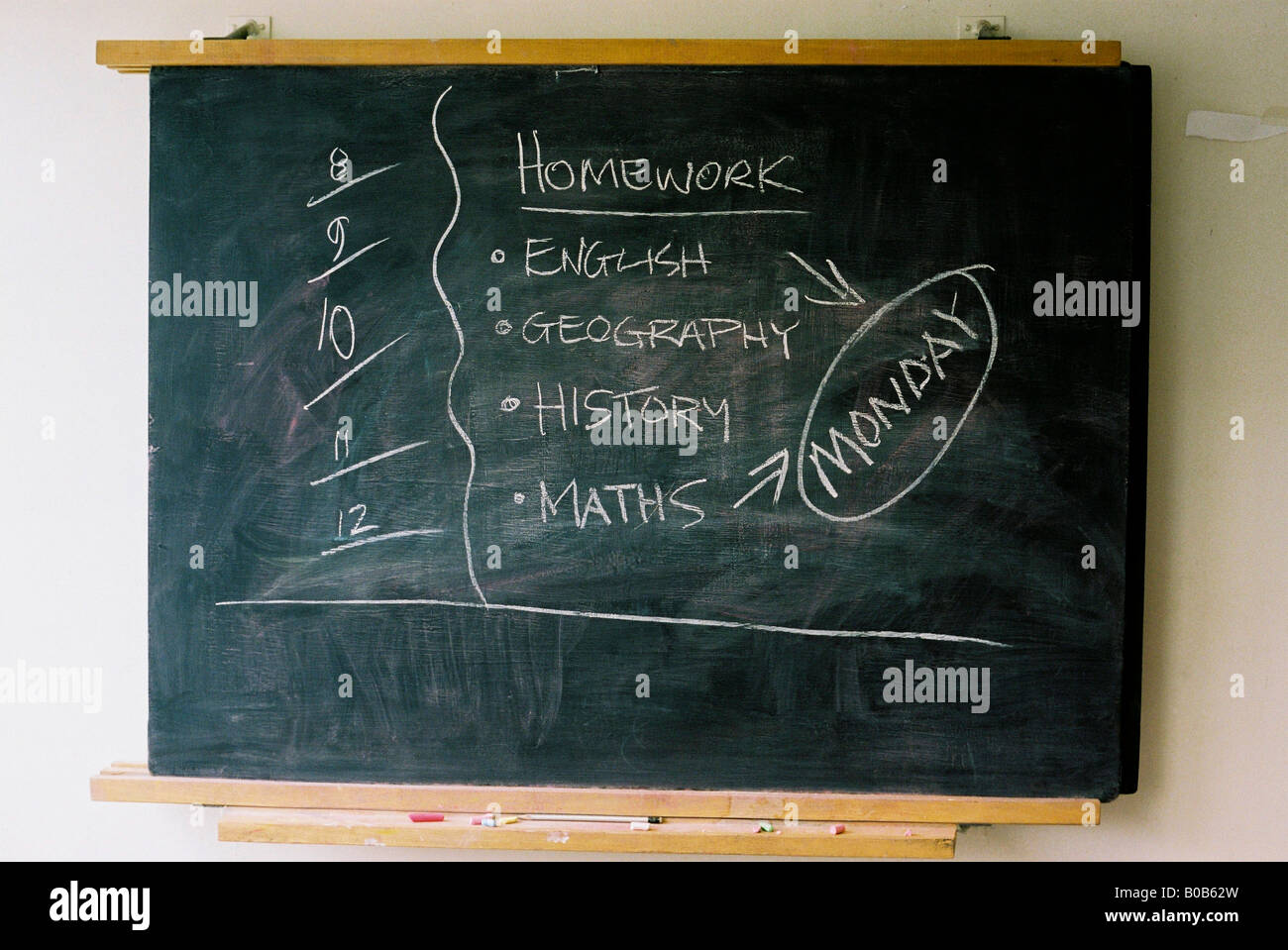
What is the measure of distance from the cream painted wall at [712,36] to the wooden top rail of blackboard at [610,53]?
17cm

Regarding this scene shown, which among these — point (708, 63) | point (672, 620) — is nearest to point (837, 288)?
point (708, 63)

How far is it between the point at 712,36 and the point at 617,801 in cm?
153

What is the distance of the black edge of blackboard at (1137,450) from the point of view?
1.63m

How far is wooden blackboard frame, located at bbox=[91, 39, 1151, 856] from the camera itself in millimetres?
1597

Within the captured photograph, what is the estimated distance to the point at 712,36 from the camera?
1741mm

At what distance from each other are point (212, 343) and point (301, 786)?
88 centimetres

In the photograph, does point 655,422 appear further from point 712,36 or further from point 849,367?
point 712,36

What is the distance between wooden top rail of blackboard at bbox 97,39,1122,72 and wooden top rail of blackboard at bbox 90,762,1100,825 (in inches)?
54.7

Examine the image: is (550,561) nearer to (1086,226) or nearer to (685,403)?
(685,403)

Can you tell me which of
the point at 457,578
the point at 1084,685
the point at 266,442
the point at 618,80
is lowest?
the point at 1084,685

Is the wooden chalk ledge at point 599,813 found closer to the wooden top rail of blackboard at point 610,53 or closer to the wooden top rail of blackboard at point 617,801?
the wooden top rail of blackboard at point 617,801

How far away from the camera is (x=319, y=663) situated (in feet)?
5.49
